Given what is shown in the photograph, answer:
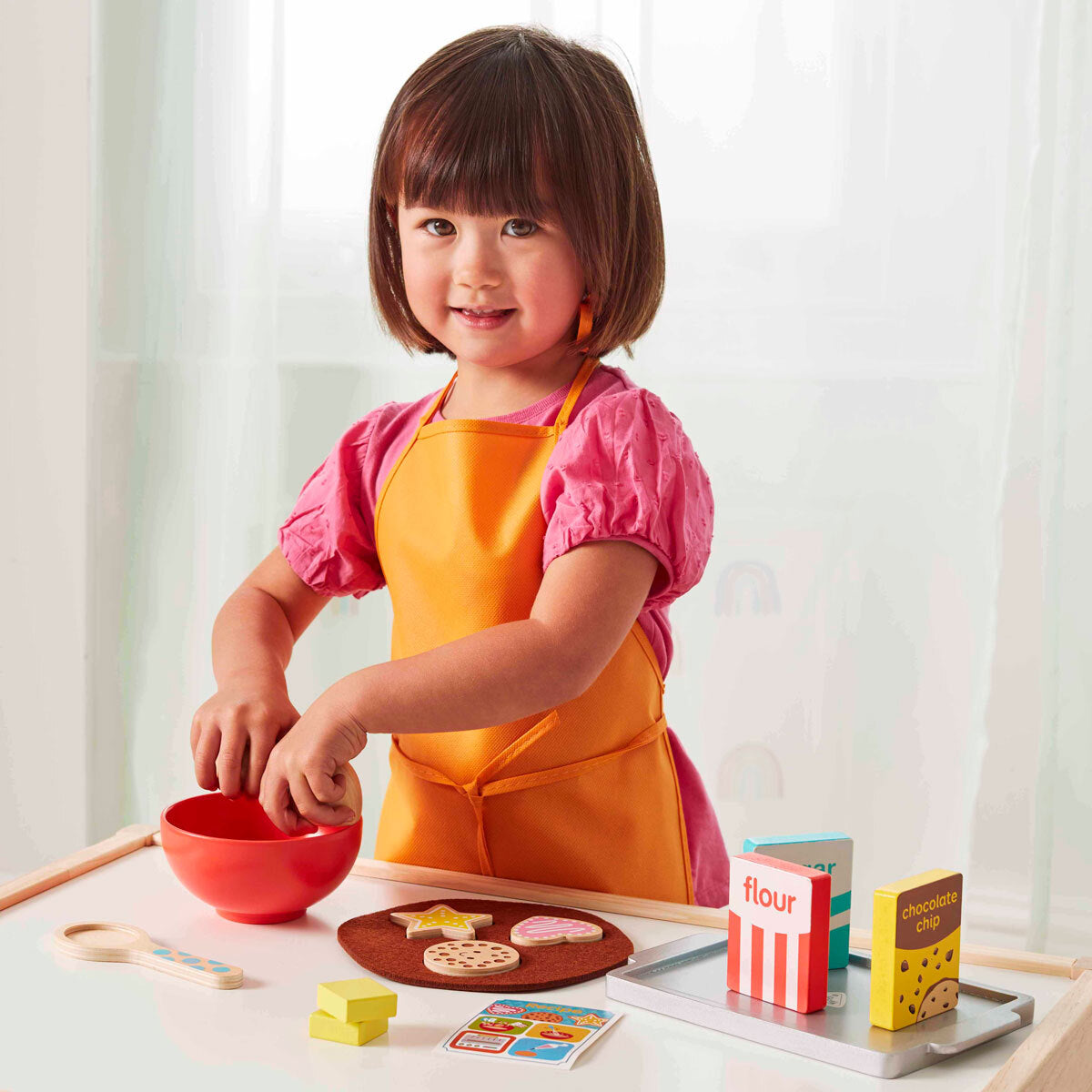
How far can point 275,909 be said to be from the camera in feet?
2.39

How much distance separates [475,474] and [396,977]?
337mm

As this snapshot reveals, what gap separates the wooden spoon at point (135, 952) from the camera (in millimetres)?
652

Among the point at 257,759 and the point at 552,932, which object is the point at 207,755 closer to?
the point at 257,759

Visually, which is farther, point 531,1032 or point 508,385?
point 508,385

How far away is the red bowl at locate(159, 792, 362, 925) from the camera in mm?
715

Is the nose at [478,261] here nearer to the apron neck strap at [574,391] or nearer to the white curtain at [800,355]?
the apron neck strap at [574,391]

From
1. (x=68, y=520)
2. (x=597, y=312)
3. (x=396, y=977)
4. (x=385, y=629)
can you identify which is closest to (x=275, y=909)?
(x=396, y=977)

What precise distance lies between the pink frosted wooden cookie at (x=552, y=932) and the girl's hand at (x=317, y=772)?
0.38 ft

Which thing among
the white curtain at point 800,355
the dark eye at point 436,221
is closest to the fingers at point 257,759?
the dark eye at point 436,221

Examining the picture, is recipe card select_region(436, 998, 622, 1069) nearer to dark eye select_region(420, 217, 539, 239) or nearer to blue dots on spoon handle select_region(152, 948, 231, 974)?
blue dots on spoon handle select_region(152, 948, 231, 974)

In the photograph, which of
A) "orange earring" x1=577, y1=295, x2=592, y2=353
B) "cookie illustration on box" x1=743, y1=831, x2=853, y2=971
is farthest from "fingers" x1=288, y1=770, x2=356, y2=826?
"orange earring" x1=577, y1=295, x2=592, y2=353

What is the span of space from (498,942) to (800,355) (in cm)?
102

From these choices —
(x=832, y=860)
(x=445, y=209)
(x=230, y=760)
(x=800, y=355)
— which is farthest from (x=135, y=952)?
(x=800, y=355)

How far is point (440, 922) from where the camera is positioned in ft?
2.37
